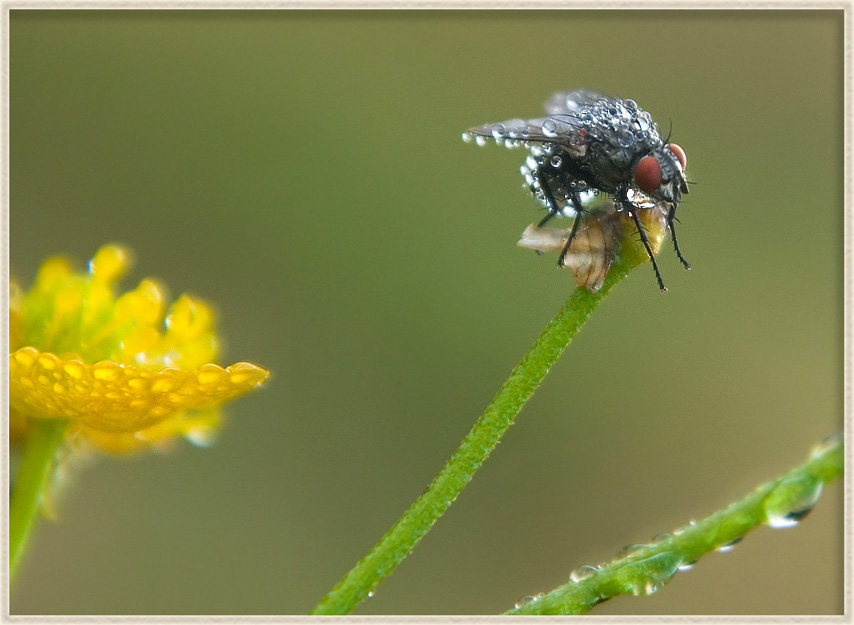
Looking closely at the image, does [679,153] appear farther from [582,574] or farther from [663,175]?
[582,574]

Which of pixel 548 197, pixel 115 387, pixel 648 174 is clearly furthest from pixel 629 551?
pixel 548 197

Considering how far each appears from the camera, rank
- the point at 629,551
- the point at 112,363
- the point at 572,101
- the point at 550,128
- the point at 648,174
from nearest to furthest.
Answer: the point at 629,551 → the point at 112,363 → the point at 648,174 → the point at 550,128 → the point at 572,101

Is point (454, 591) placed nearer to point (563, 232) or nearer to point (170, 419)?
point (170, 419)

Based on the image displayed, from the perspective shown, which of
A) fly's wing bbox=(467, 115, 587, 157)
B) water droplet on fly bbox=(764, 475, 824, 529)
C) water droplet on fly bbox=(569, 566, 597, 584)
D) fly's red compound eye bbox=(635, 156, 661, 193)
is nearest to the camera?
water droplet on fly bbox=(764, 475, 824, 529)

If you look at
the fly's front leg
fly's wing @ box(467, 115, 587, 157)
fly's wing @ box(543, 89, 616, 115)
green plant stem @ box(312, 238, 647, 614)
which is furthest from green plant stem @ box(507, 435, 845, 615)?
fly's wing @ box(543, 89, 616, 115)

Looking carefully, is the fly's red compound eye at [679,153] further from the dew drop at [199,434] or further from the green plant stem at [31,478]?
the green plant stem at [31,478]

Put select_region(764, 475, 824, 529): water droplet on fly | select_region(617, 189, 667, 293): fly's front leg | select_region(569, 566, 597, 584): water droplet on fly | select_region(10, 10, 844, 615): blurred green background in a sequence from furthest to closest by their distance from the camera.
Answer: select_region(10, 10, 844, 615): blurred green background → select_region(617, 189, 667, 293): fly's front leg → select_region(569, 566, 597, 584): water droplet on fly → select_region(764, 475, 824, 529): water droplet on fly

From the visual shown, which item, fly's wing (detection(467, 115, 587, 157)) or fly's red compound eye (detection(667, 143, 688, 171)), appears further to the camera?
fly's wing (detection(467, 115, 587, 157))

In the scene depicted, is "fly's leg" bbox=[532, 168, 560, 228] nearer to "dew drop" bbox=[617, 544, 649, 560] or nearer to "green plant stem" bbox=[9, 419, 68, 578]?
"dew drop" bbox=[617, 544, 649, 560]

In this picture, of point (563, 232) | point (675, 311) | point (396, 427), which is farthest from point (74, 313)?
point (675, 311)
